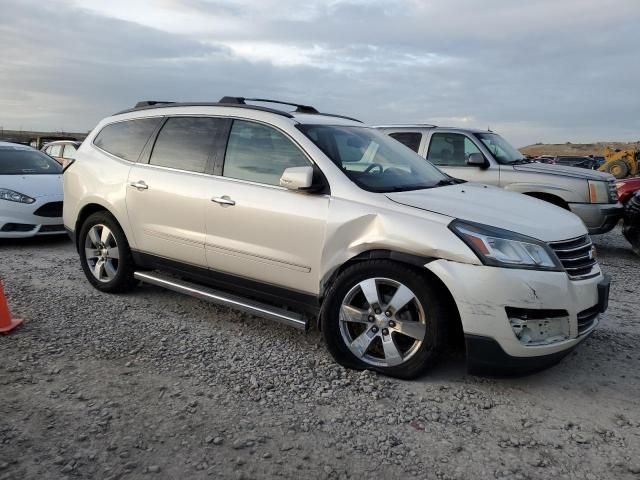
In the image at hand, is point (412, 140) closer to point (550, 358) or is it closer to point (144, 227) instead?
point (144, 227)

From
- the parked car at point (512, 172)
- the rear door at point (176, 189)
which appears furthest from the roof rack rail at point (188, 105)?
the parked car at point (512, 172)

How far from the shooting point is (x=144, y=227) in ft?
15.8

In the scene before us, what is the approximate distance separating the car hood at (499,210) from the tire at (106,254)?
107 inches

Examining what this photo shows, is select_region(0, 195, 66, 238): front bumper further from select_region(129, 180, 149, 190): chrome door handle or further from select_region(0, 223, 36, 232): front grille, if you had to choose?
select_region(129, 180, 149, 190): chrome door handle

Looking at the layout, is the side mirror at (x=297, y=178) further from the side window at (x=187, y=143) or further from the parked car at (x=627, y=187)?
the parked car at (x=627, y=187)

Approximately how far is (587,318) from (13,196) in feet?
24.0

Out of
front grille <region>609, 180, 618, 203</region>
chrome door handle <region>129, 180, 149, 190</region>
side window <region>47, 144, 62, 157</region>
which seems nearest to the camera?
chrome door handle <region>129, 180, 149, 190</region>

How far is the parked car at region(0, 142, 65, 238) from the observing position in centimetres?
752

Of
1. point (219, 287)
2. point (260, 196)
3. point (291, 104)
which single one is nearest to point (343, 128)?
point (291, 104)

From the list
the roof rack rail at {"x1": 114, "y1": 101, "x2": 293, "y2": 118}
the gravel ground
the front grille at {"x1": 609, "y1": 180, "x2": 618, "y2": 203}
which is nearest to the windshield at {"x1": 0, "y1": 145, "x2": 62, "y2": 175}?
the roof rack rail at {"x1": 114, "y1": 101, "x2": 293, "y2": 118}

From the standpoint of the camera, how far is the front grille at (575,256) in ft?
11.3

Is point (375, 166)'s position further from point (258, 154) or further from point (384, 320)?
point (384, 320)

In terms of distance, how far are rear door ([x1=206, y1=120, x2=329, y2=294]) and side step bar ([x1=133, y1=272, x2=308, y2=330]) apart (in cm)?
20

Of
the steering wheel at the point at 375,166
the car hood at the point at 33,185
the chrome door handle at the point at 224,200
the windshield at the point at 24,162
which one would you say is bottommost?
the car hood at the point at 33,185
